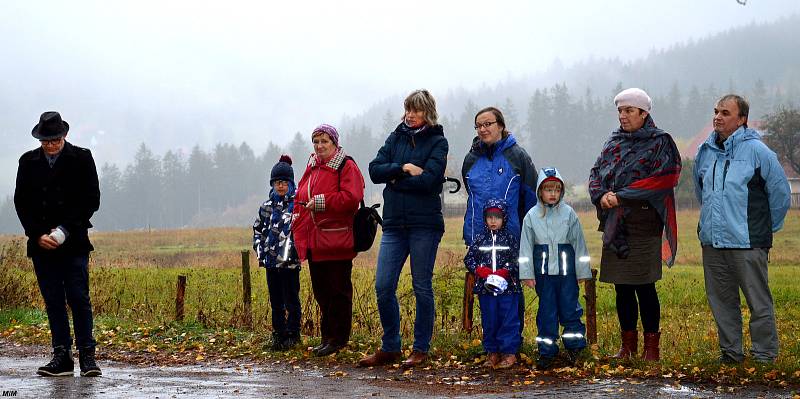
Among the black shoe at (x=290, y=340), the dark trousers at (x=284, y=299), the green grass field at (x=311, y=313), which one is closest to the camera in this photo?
the green grass field at (x=311, y=313)

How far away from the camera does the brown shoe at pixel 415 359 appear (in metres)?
8.62

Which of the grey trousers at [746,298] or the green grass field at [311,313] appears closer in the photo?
the grey trousers at [746,298]

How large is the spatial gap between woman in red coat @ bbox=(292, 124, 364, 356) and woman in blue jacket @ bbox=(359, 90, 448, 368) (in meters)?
0.57

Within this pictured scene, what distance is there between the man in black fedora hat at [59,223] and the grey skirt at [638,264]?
4.78 m

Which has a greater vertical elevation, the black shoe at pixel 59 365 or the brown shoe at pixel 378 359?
the black shoe at pixel 59 365

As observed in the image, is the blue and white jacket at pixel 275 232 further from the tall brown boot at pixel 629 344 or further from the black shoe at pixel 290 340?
the tall brown boot at pixel 629 344

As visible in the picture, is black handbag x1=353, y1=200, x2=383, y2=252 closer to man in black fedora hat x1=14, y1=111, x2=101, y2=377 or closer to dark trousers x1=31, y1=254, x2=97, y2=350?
man in black fedora hat x1=14, y1=111, x2=101, y2=377

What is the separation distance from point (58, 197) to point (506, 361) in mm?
4410

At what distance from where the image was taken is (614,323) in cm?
1531

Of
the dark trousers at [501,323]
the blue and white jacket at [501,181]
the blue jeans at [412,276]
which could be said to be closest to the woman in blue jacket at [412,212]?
the blue jeans at [412,276]

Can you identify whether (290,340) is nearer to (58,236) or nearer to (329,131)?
(329,131)

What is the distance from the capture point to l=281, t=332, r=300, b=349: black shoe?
10.1 m

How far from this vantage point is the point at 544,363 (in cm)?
812

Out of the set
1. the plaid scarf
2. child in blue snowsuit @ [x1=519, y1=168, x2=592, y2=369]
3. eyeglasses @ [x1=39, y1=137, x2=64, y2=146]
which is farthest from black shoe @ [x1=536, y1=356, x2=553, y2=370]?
eyeglasses @ [x1=39, y1=137, x2=64, y2=146]
